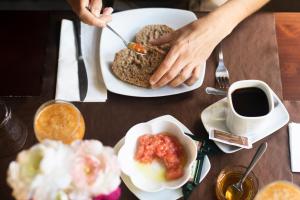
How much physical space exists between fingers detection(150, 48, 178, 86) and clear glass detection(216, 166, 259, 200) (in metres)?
0.28

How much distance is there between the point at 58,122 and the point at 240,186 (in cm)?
44

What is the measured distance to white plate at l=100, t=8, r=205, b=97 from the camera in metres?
1.01

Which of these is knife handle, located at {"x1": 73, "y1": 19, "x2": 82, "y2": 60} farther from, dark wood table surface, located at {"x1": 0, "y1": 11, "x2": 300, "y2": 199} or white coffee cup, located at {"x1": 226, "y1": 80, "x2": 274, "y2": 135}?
white coffee cup, located at {"x1": 226, "y1": 80, "x2": 274, "y2": 135}

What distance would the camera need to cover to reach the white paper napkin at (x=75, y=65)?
1.03 meters

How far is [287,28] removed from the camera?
123 centimetres

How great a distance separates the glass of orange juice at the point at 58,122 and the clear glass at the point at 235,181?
1.10 feet

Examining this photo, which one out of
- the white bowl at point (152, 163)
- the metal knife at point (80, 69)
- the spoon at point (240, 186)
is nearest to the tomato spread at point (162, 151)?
the white bowl at point (152, 163)

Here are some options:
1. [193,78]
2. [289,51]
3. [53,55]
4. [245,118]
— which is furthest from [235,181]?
[53,55]

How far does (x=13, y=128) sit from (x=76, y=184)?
52 cm

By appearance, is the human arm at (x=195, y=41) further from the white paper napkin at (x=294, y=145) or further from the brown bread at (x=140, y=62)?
the white paper napkin at (x=294, y=145)

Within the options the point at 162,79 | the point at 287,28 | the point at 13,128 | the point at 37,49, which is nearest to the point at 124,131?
the point at 162,79

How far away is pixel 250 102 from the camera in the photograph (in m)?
0.90

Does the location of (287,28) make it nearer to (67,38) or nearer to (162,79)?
(162,79)

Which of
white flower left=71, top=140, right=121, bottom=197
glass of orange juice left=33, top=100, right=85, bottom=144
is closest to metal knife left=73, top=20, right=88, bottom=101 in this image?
glass of orange juice left=33, top=100, right=85, bottom=144
